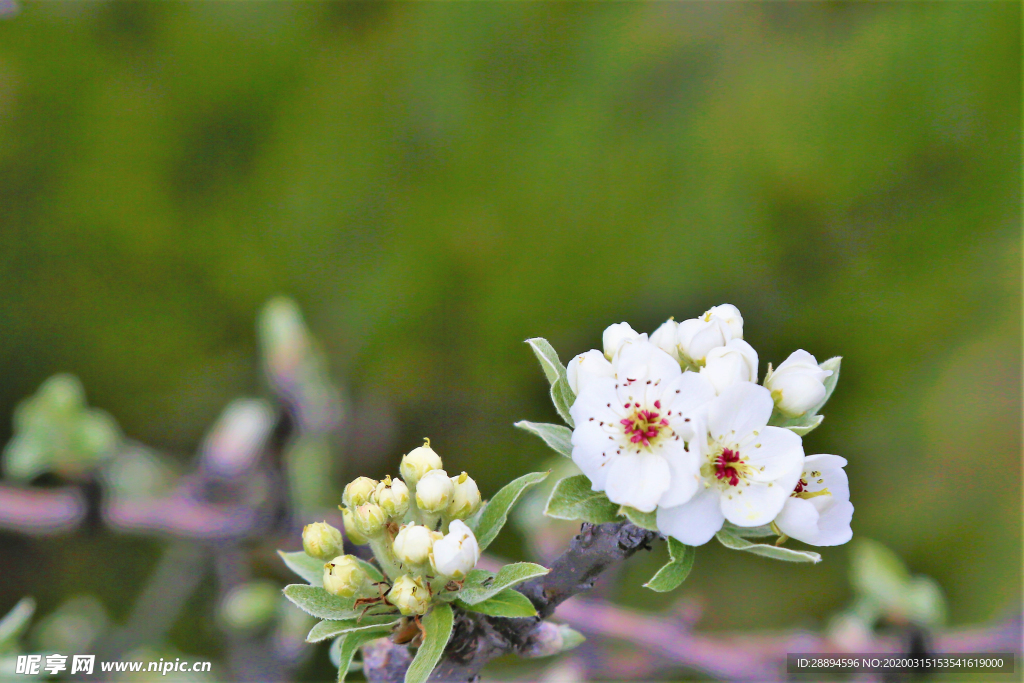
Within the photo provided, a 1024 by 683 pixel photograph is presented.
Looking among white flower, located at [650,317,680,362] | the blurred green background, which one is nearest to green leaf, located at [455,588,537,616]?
white flower, located at [650,317,680,362]

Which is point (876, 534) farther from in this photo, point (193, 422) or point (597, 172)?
point (193, 422)

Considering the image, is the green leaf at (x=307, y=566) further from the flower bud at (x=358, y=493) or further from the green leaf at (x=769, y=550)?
the green leaf at (x=769, y=550)

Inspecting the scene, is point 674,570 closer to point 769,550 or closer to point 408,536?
point 769,550

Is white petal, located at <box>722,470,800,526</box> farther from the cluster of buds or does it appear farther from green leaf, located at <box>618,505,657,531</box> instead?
the cluster of buds

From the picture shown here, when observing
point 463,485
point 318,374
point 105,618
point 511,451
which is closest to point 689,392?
point 463,485

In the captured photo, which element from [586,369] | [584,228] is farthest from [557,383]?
[584,228]
